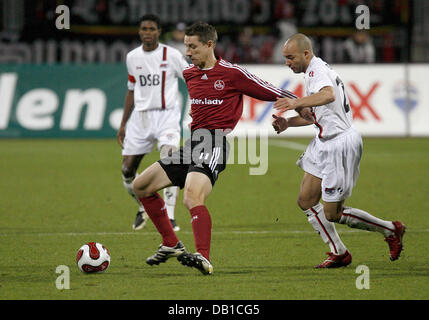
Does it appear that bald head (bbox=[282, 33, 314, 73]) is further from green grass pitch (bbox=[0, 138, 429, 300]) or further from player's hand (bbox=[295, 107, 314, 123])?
green grass pitch (bbox=[0, 138, 429, 300])

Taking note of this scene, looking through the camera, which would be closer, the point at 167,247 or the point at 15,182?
the point at 167,247

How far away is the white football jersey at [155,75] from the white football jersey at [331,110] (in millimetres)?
2664

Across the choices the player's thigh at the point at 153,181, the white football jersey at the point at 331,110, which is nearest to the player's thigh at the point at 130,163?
the player's thigh at the point at 153,181

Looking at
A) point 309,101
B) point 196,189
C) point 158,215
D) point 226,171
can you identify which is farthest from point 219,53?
point 309,101

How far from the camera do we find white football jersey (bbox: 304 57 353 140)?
252 inches

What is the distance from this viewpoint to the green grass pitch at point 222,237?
5.70m

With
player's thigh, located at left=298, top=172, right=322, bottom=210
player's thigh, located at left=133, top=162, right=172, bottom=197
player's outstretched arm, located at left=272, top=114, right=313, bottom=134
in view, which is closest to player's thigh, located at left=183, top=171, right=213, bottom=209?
player's thigh, located at left=133, top=162, right=172, bottom=197

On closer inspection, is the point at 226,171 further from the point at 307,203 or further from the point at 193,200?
the point at 193,200

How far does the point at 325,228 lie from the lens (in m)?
6.68
